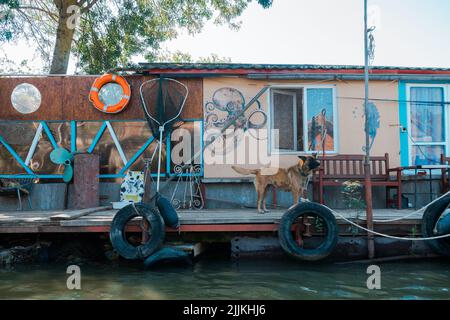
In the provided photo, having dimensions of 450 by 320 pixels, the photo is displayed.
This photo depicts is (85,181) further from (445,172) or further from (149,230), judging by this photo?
(445,172)

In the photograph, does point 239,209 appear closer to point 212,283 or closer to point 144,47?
point 212,283

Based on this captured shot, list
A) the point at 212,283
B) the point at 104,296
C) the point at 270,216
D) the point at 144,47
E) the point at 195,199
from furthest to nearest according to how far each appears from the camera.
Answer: the point at 144,47 → the point at 195,199 → the point at 270,216 → the point at 212,283 → the point at 104,296

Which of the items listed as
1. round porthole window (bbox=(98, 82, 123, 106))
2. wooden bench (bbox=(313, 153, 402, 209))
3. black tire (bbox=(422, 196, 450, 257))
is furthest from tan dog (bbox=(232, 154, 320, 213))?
round porthole window (bbox=(98, 82, 123, 106))

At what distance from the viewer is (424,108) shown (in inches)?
349

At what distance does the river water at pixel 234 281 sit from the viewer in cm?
507

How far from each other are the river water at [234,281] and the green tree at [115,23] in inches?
367

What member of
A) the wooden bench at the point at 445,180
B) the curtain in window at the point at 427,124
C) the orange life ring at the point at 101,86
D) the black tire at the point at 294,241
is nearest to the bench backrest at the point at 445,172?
the wooden bench at the point at 445,180

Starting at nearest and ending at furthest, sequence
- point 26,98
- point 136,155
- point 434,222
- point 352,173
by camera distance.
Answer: point 434,222
point 352,173
point 136,155
point 26,98

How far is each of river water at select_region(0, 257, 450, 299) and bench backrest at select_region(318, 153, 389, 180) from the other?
6.44 ft

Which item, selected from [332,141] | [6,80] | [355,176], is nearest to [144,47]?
[6,80]

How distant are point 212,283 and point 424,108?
622cm

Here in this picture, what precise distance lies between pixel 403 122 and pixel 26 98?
8190mm

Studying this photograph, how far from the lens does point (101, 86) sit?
8695 millimetres

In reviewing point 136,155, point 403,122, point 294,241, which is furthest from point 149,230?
point 403,122
